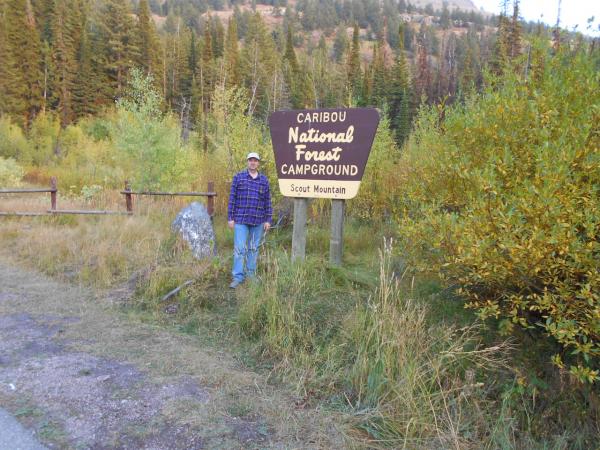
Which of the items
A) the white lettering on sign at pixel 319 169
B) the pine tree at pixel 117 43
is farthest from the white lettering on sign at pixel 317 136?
the pine tree at pixel 117 43

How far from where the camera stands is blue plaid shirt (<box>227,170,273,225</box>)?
5.57 metres

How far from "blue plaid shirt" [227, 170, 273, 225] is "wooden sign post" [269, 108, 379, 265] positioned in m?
0.49

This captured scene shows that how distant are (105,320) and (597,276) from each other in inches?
168

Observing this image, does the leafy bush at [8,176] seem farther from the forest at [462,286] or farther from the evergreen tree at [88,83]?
the evergreen tree at [88,83]

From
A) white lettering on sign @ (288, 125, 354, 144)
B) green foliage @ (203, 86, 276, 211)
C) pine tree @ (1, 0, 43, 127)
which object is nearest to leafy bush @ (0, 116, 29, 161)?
pine tree @ (1, 0, 43, 127)

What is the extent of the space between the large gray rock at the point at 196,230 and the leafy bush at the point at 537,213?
391 centimetres

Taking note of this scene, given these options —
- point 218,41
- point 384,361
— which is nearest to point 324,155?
point 384,361

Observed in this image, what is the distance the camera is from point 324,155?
570 centimetres

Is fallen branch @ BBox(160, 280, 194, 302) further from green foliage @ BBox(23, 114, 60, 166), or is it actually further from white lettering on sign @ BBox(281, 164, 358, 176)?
green foliage @ BBox(23, 114, 60, 166)

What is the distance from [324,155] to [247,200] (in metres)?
1.13

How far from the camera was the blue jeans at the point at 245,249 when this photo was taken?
17.6ft

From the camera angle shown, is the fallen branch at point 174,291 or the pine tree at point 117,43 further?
the pine tree at point 117,43

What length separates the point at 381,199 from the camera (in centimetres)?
936

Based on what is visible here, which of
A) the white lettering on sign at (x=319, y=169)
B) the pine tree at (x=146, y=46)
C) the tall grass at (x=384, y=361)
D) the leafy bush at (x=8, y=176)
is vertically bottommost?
the leafy bush at (x=8, y=176)
